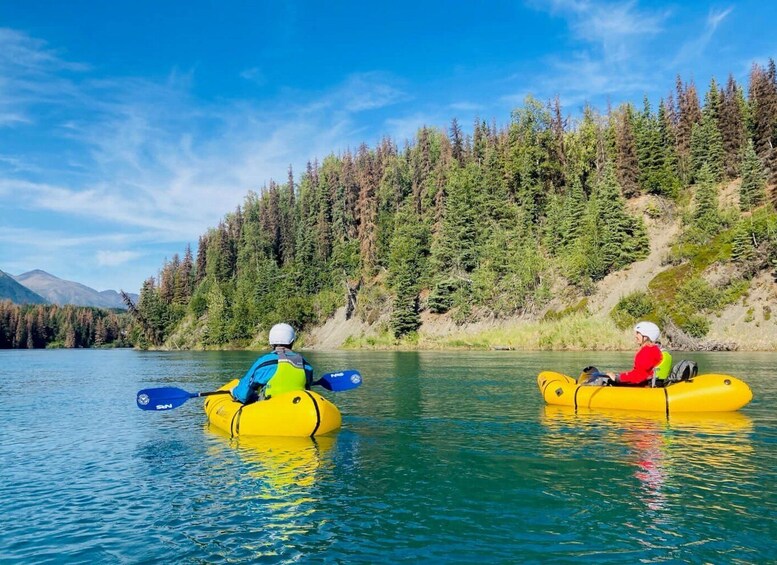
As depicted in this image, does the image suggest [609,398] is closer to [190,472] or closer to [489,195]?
[190,472]

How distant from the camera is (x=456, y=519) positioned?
26.0 ft

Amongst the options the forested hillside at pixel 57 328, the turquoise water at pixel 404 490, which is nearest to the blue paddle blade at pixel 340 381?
the turquoise water at pixel 404 490

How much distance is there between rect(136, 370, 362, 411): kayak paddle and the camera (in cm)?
1550

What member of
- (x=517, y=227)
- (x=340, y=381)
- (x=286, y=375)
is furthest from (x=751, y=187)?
(x=286, y=375)

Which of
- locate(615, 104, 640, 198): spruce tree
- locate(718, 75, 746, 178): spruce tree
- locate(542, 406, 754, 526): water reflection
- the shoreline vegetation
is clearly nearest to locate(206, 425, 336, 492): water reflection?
locate(542, 406, 754, 526): water reflection

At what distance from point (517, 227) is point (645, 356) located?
2516 inches

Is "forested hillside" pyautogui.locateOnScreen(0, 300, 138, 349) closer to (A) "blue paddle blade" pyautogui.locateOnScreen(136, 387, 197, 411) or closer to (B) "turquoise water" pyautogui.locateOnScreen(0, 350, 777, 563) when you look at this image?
(A) "blue paddle blade" pyautogui.locateOnScreen(136, 387, 197, 411)

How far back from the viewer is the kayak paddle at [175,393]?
15.5m

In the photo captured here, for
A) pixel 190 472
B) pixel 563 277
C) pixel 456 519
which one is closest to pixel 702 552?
pixel 456 519

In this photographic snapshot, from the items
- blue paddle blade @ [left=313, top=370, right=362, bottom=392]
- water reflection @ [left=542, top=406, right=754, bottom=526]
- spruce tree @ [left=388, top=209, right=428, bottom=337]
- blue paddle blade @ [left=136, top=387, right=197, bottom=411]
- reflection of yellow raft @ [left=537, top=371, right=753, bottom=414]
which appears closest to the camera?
water reflection @ [left=542, top=406, right=754, bottom=526]

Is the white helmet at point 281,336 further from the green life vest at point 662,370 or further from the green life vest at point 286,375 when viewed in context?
the green life vest at point 662,370

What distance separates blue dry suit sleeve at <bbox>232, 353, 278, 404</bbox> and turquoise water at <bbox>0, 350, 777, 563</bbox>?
126 centimetres

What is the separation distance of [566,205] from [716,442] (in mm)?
67153

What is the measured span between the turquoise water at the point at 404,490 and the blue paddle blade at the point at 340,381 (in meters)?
1.01
